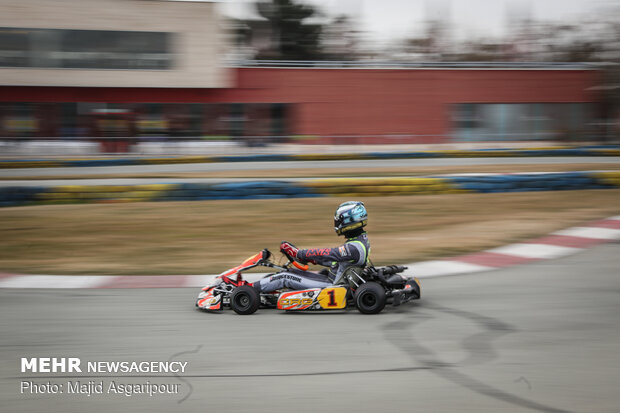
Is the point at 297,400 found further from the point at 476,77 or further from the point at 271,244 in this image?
the point at 476,77

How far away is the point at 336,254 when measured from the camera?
20.0 ft

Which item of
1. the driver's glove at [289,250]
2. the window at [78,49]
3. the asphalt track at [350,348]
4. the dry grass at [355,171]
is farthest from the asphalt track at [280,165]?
the driver's glove at [289,250]

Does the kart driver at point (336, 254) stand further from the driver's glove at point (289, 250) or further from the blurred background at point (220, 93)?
the blurred background at point (220, 93)

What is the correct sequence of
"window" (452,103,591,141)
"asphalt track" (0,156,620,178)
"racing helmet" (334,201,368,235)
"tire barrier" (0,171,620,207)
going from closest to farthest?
"racing helmet" (334,201,368,235), "tire barrier" (0,171,620,207), "asphalt track" (0,156,620,178), "window" (452,103,591,141)

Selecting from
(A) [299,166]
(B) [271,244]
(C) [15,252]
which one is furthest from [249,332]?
(A) [299,166]

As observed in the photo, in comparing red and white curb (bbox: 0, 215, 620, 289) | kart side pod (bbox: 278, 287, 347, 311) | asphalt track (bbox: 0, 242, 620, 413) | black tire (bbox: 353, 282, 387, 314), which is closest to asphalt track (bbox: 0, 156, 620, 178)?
red and white curb (bbox: 0, 215, 620, 289)

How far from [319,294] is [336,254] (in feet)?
1.35

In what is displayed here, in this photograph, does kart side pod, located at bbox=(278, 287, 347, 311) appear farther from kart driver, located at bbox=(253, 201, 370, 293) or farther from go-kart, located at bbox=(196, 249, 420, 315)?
kart driver, located at bbox=(253, 201, 370, 293)

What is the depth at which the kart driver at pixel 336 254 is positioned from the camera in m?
6.11

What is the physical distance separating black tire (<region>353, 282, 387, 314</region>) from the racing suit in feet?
0.95

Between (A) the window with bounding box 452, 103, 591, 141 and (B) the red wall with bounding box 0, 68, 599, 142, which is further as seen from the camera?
(A) the window with bounding box 452, 103, 591, 141

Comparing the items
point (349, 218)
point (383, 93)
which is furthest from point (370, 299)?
point (383, 93)

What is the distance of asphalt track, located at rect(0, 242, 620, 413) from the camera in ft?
13.3

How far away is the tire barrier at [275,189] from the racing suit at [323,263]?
7367mm
